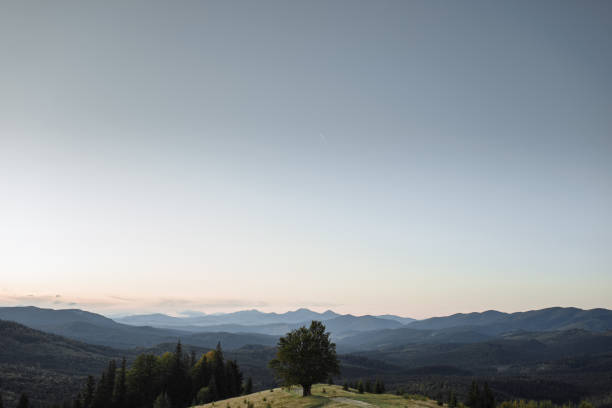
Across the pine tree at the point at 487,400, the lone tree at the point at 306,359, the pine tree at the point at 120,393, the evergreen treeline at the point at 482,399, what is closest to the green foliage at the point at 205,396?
the pine tree at the point at 120,393

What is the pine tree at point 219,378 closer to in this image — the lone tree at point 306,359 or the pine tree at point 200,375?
the pine tree at point 200,375

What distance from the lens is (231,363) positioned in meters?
139

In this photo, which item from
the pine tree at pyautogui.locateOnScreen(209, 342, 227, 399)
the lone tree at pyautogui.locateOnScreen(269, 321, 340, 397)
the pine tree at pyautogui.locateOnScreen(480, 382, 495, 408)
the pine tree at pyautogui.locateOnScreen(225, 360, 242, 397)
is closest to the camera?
the lone tree at pyautogui.locateOnScreen(269, 321, 340, 397)

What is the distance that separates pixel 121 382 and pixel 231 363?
3390 centimetres

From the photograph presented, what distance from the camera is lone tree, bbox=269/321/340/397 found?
201 feet

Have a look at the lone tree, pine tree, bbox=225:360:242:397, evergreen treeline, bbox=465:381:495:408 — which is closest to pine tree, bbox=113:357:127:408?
pine tree, bbox=225:360:242:397

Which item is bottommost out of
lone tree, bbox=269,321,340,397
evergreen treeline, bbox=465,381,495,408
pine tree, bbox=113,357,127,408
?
pine tree, bbox=113,357,127,408

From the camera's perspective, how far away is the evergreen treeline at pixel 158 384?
122 metres

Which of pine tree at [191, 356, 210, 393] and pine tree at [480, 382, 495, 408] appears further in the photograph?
pine tree at [191, 356, 210, 393]

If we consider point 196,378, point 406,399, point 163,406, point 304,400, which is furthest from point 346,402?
Answer: point 196,378

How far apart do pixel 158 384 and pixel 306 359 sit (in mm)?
84086

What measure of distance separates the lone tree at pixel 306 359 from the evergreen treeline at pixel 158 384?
204 feet

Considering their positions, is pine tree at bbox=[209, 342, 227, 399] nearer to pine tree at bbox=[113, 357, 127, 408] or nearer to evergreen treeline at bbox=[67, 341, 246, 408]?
evergreen treeline at bbox=[67, 341, 246, 408]

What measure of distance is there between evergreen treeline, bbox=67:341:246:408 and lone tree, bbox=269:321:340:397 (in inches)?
2447
